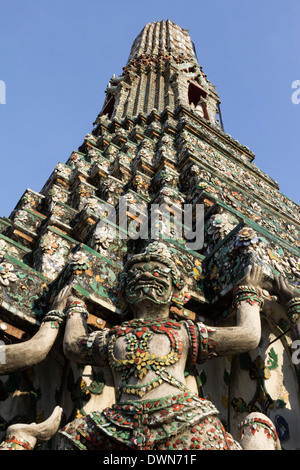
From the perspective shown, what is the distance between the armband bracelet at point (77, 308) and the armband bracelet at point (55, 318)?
0.24 feet

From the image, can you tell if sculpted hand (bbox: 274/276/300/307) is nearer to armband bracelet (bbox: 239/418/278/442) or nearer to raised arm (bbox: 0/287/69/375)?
armband bracelet (bbox: 239/418/278/442)

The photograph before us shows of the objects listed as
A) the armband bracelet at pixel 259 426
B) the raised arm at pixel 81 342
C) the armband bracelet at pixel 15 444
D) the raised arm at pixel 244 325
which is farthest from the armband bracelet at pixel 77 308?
the armband bracelet at pixel 259 426

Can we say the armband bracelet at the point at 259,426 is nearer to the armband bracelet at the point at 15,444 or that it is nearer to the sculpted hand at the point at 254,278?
the sculpted hand at the point at 254,278

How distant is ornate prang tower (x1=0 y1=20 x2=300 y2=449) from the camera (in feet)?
19.6

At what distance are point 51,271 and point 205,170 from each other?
443cm

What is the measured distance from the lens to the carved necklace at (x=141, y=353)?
16.6 feet

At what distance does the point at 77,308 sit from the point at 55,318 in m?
0.26

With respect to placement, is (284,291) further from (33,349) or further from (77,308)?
(33,349)

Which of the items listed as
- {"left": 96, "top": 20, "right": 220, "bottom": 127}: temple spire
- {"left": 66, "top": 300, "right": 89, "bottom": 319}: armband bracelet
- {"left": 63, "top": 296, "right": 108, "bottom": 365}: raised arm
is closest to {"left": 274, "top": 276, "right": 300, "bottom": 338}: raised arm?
{"left": 63, "top": 296, "right": 108, "bottom": 365}: raised arm

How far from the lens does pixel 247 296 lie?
19.5ft

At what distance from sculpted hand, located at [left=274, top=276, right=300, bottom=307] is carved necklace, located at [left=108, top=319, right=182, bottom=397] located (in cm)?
136

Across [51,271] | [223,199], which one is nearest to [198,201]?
[223,199]

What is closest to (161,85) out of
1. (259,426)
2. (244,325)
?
(244,325)

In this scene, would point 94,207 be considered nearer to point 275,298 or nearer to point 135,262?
point 135,262
